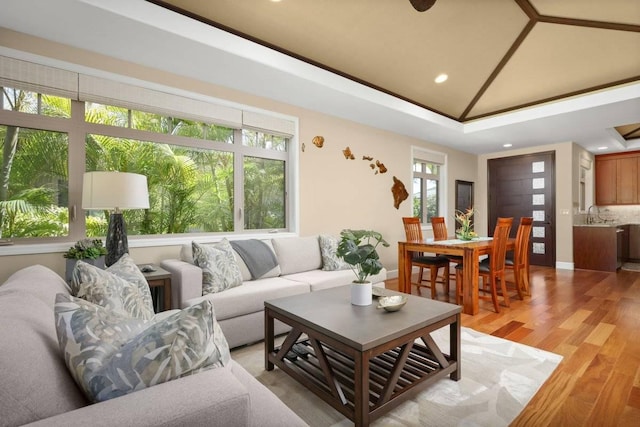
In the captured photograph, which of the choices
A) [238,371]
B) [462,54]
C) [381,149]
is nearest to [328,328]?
[238,371]

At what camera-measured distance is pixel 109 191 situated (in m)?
2.41

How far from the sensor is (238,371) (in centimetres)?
138

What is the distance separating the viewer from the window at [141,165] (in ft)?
8.75

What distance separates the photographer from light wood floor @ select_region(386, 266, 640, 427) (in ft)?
5.94

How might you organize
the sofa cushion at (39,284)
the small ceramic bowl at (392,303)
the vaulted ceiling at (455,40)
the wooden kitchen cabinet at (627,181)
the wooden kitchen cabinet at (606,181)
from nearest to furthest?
the sofa cushion at (39,284), the small ceramic bowl at (392,303), the vaulted ceiling at (455,40), the wooden kitchen cabinet at (627,181), the wooden kitchen cabinet at (606,181)

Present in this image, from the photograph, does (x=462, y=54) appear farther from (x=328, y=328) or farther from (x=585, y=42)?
(x=328, y=328)

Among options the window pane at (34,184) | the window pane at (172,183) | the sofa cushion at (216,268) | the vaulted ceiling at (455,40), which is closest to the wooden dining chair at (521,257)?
the vaulted ceiling at (455,40)

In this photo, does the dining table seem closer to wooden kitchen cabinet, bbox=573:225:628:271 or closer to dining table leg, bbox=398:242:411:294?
dining table leg, bbox=398:242:411:294

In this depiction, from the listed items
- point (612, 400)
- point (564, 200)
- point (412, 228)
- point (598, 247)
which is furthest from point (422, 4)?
point (598, 247)

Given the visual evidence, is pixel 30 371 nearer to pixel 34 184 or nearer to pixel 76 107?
pixel 34 184

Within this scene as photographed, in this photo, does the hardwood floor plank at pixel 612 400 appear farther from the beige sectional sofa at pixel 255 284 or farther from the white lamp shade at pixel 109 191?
the white lamp shade at pixel 109 191

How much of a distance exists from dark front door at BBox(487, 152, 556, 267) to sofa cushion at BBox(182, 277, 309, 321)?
5.86 metres

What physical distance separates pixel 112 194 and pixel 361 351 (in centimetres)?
212

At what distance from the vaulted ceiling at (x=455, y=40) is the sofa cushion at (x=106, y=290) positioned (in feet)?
6.98
